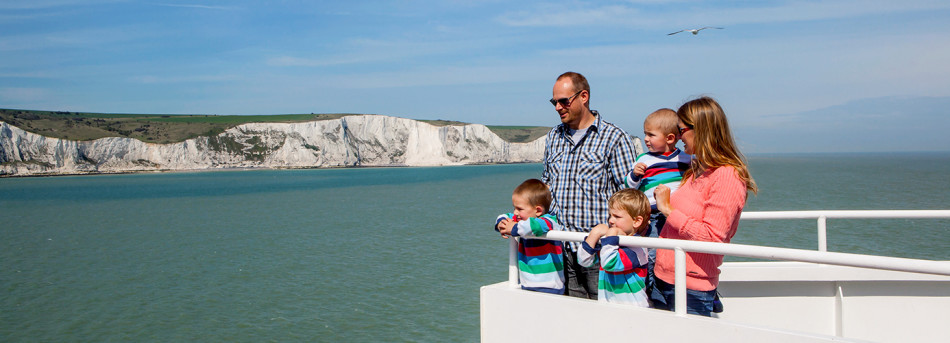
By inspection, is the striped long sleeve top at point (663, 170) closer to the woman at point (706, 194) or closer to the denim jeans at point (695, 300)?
the woman at point (706, 194)

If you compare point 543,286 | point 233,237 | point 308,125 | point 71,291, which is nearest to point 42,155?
point 308,125

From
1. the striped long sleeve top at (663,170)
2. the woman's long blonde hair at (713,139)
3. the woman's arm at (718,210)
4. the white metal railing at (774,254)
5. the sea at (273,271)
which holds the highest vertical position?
the woman's long blonde hair at (713,139)

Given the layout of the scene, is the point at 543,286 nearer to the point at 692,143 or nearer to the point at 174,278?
the point at 692,143

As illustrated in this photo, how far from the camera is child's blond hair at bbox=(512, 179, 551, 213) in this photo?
3.56 metres

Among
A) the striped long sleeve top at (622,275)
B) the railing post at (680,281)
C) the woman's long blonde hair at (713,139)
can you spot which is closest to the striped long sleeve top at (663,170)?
the striped long sleeve top at (622,275)

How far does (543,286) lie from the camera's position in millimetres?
3469

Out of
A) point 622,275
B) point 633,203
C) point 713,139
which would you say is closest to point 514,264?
point 622,275

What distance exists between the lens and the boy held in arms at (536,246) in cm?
347

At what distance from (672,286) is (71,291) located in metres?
12.2

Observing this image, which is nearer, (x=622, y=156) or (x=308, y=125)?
(x=622, y=156)

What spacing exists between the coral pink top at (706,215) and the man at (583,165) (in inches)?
21.7

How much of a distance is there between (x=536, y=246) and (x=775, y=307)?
63.2 inches

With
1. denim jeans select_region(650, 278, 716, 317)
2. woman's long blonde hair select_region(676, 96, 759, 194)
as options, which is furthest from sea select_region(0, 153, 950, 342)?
woman's long blonde hair select_region(676, 96, 759, 194)

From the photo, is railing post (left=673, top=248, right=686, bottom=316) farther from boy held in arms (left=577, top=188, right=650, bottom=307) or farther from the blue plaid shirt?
the blue plaid shirt
